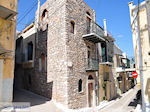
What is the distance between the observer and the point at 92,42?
12789 millimetres

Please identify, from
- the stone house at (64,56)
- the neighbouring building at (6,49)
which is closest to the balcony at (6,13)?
the neighbouring building at (6,49)

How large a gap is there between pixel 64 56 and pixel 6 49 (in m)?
3.96

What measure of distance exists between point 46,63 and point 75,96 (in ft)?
13.5

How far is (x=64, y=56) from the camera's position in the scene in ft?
30.2

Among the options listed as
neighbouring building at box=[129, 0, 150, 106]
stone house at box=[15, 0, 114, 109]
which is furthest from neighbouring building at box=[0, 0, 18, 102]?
neighbouring building at box=[129, 0, 150, 106]

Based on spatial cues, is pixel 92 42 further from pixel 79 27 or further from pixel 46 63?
pixel 46 63

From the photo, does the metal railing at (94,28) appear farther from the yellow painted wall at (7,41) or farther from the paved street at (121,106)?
the yellow painted wall at (7,41)

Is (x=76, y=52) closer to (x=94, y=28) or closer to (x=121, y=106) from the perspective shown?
(x=94, y=28)

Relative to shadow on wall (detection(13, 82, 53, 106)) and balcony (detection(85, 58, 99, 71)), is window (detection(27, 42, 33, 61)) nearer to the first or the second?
shadow on wall (detection(13, 82, 53, 106))

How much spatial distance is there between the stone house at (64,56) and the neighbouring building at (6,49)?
11.7 feet

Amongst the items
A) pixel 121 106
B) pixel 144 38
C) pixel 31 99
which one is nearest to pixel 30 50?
pixel 31 99

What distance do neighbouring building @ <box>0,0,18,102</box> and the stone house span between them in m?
3.58

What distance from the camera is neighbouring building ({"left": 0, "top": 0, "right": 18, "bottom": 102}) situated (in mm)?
6562

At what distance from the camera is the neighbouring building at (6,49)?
656cm
